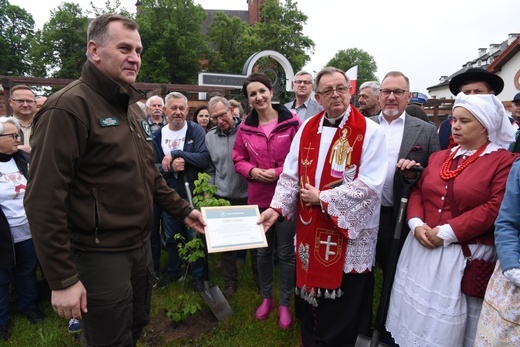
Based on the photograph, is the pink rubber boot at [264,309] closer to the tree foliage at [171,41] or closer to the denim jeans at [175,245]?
Answer: the denim jeans at [175,245]

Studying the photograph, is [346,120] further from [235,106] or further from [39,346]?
[235,106]

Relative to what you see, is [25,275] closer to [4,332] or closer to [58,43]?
[4,332]

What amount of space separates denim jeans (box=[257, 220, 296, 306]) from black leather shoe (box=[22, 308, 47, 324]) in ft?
8.00

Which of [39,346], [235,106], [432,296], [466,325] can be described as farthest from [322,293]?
[235,106]

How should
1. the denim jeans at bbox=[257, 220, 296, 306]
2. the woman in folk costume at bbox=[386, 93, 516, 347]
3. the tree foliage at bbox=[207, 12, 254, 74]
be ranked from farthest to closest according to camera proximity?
the tree foliage at bbox=[207, 12, 254, 74]
the denim jeans at bbox=[257, 220, 296, 306]
the woman in folk costume at bbox=[386, 93, 516, 347]

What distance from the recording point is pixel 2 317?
3396mm

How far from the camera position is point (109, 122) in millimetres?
1958

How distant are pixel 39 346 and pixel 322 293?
107 inches

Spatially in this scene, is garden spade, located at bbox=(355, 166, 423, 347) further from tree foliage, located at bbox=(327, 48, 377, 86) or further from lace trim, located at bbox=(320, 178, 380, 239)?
tree foliage, located at bbox=(327, 48, 377, 86)

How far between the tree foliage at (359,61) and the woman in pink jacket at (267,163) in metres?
54.3

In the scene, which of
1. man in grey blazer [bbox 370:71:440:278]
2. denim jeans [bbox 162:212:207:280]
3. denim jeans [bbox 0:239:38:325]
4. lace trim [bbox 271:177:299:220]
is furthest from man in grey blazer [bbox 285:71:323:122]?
denim jeans [bbox 0:239:38:325]

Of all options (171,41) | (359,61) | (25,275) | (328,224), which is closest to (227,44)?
(171,41)

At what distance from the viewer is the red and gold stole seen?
263cm

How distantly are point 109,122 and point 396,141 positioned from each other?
246 centimetres
